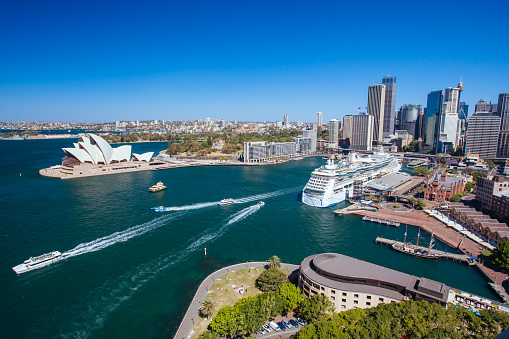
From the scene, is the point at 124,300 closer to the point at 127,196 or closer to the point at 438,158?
the point at 127,196

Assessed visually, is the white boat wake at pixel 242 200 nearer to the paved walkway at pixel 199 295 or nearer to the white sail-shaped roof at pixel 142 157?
the paved walkway at pixel 199 295

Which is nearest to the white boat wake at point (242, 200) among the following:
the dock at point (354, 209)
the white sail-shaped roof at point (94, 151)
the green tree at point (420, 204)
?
the dock at point (354, 209)

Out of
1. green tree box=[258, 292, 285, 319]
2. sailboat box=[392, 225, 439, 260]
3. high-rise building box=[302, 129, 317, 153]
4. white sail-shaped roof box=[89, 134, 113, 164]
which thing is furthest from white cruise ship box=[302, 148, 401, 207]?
high-rise building box=[302, 129, 317, 153]

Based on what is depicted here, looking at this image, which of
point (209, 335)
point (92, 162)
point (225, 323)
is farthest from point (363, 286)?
point (92, 162)

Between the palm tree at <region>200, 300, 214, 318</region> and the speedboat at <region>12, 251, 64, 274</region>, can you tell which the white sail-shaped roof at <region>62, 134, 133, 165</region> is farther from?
the palm tree at <region>200, 300, 214, 318</region>

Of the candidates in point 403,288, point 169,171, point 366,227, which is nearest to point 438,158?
point 366,227
